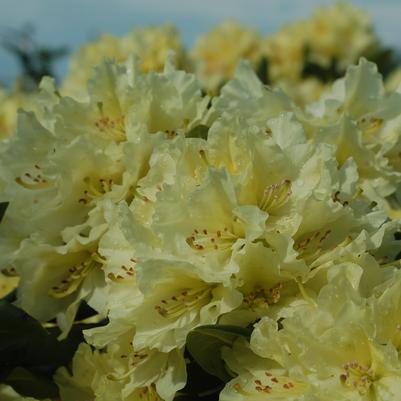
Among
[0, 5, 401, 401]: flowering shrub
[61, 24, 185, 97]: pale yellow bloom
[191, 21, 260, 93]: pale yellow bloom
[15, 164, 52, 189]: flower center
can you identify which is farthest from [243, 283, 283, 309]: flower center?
[191, 21, 260, 93]: pale yellow bloom

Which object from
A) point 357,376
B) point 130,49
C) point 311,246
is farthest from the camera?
point 130,49

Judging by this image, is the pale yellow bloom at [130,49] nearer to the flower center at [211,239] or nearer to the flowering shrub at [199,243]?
the flowering shrub at [199,243]

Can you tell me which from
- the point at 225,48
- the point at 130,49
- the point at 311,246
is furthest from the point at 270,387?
the point at 225,48

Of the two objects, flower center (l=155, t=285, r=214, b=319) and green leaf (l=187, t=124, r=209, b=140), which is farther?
green leaf (l=187, t=124, r=209, b=140)

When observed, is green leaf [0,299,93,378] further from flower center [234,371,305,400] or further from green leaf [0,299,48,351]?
flower center [234,371,305,400]

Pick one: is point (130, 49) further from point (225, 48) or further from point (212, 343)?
point (212, 343)

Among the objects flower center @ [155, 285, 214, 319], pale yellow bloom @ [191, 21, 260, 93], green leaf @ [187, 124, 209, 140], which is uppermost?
green leaf @ [187, 124, 209, 140]
